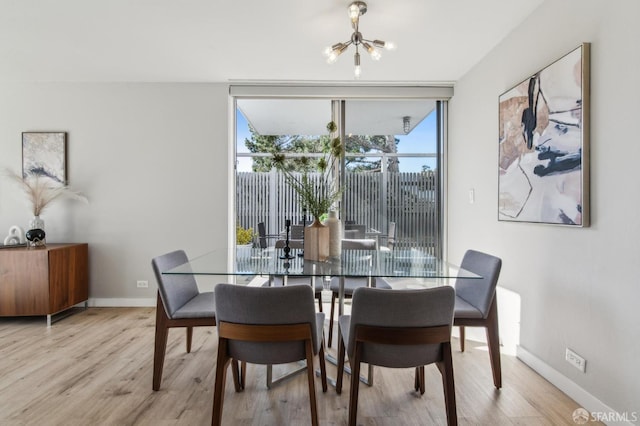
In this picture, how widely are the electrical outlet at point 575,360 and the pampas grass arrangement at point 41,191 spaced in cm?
450

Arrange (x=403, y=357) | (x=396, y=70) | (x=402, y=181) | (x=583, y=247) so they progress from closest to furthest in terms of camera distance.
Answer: (x=403, y=357), (x=583, y=247), (x=396, y=70), (x=402, y=181)

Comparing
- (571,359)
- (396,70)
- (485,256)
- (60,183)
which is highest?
(396,70)

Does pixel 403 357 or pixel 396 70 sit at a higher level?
pixel 396 70

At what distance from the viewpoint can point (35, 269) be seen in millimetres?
3160

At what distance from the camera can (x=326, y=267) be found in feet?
6.57

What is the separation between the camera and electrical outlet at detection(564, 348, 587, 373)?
6.21 ft

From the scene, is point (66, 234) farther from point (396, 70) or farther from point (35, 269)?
point (396, 70)

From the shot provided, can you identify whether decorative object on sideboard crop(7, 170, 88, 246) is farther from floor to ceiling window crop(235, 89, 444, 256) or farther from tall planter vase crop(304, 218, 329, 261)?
tall planter vase crop(304, 218, 329, 261)

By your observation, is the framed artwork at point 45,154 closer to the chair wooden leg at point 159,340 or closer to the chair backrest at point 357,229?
the chair wooden leg at point 159,340

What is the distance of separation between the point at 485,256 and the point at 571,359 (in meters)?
0.74

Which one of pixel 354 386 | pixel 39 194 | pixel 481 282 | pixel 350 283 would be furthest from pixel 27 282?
pixel 481 282

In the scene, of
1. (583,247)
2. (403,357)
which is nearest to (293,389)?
(403,357)

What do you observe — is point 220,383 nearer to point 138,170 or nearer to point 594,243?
point 594,243

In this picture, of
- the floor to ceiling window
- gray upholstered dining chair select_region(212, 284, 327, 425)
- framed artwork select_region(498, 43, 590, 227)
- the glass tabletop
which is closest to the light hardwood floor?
gray upholstered dining chair select_region(212, 284, 327, 425)
